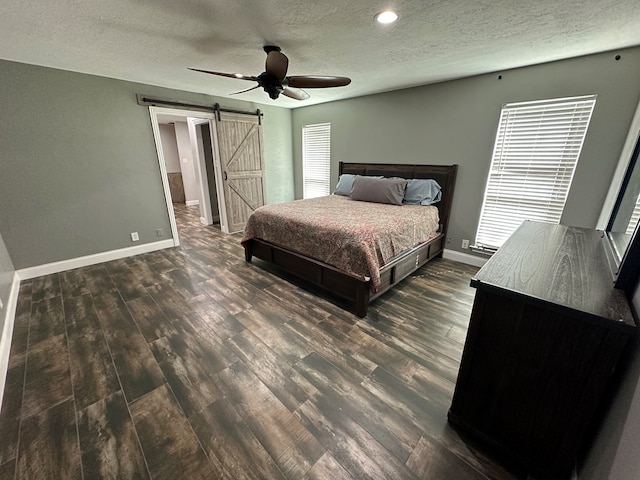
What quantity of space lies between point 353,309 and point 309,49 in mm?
2579

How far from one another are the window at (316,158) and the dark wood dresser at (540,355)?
4264 mm

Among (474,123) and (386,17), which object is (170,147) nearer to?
(386,17)

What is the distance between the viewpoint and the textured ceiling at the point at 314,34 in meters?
1.71

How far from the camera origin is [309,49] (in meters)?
2.41

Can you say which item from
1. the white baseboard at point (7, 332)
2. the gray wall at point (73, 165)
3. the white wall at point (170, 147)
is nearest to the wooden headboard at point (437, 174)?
the gray wall at point (73, 165)

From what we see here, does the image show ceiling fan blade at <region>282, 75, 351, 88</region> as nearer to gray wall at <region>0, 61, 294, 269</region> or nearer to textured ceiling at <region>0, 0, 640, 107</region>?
textured ceiling at <region>0, 0, 640, 107</region>

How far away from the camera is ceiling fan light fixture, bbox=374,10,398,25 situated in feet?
5.82

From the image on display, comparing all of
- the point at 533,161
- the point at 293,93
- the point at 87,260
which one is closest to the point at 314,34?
the point at 293,93

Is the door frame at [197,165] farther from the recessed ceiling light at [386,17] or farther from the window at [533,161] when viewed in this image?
the window at [533,161]

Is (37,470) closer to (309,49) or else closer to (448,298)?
(448,298)

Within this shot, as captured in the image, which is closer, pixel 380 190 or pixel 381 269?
pixel 381 269

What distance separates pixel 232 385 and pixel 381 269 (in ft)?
5.18

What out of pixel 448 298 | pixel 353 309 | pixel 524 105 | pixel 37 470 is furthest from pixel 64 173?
pixel 524 105

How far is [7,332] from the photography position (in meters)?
2.06
